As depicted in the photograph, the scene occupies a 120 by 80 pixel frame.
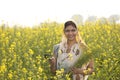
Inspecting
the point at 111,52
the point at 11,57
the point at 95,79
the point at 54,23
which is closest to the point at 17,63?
the point at 11,57

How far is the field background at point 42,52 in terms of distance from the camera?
3.95 m

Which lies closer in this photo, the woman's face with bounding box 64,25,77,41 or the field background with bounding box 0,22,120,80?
the woman's face with bounding box 64,25,77,41

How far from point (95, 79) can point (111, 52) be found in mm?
894

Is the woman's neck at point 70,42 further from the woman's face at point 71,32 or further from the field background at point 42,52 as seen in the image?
the field background at point 42,52

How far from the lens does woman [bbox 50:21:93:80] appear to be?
139 inches

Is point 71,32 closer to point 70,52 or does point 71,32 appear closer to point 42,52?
point 70,52

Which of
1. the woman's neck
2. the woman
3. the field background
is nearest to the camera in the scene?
the woman

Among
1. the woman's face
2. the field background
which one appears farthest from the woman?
the field background

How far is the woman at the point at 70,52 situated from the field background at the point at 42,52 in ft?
0.48

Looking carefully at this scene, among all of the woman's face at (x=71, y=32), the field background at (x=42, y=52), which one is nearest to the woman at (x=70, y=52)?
the woman's face at (x=71, y=32)

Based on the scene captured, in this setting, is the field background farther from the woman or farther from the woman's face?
the woman's face

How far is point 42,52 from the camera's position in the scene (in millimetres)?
5480

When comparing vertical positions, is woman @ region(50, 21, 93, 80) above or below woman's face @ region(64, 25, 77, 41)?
below

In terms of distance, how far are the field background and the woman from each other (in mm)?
146
